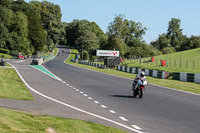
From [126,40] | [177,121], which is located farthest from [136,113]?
[126,40]

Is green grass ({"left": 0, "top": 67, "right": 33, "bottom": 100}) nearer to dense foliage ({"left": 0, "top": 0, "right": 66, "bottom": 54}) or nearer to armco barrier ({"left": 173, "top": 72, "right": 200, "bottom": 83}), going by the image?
armco barrier ({"left": 173, "top": 72, "right": 200, "bottom": 83})

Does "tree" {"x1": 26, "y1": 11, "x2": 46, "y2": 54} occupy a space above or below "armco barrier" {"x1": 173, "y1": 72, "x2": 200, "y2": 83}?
above

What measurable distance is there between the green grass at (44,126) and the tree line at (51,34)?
265 feet

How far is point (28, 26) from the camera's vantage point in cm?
11744

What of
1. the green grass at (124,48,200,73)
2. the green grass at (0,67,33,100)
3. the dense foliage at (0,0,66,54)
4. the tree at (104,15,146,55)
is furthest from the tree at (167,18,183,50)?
the green grass at (0,67,33,100)

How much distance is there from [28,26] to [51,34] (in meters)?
30.2

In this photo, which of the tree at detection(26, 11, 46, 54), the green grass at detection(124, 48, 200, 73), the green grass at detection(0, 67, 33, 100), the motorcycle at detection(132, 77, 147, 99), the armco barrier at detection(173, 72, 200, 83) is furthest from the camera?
the tree at detection(26, 11, 46, 54)

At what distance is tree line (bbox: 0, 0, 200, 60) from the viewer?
101250 millimetres

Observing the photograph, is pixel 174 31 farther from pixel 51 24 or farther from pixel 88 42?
pixel 51 24

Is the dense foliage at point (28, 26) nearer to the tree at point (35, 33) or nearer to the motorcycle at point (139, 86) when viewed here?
the tree at point (35, 33)

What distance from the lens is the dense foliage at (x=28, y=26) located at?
97812 millimetres

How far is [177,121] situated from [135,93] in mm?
7065

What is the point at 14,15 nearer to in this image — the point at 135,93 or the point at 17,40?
the point at 17,40

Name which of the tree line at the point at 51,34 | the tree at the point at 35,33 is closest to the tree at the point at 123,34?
the tree line at the point at 51,34
